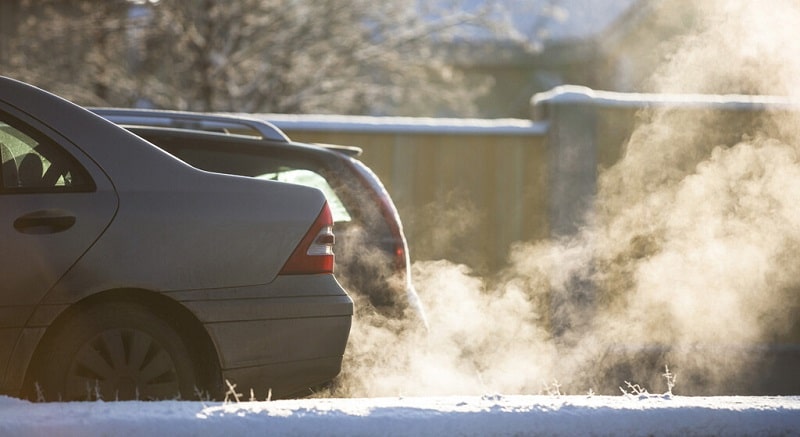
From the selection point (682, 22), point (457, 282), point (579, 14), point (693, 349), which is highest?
point (579, 14)

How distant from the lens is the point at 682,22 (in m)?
17.6

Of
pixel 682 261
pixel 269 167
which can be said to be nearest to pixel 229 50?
pixel 682 261

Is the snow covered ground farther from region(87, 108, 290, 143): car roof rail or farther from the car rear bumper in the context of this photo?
region(87, 108, 290, 143): car roof rail

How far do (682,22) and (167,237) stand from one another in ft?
49.3

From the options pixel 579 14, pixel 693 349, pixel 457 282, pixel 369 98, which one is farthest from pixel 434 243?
pixel 579 14

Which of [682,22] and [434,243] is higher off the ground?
[682,22]

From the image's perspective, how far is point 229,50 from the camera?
1556 centimetres

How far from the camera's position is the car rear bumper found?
13.9ft

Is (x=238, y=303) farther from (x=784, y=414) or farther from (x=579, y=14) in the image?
(x=579, y=14)

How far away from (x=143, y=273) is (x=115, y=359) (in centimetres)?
37

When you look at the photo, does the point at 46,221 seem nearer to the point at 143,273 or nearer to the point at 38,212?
the point at 38,212

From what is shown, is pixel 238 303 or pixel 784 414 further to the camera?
pixel 238 303

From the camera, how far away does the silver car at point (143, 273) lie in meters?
4.06

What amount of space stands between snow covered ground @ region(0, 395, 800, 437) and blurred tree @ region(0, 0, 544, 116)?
475 inches
